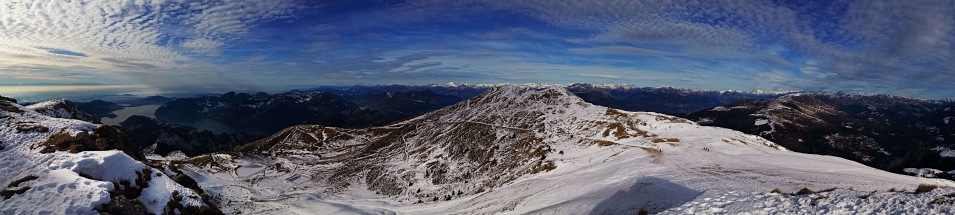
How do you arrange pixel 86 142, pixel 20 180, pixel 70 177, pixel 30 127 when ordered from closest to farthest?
pixel 20 180, pixel 70 177, pixel 30 127, pixel 86 142

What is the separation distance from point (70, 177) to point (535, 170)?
4714cm

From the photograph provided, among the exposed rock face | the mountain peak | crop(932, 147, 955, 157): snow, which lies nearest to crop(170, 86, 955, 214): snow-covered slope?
the exposed rock face

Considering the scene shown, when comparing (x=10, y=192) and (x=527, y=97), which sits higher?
(x=527, y=97)

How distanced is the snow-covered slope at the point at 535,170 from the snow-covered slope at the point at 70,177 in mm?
13103

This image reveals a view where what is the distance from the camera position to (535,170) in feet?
178

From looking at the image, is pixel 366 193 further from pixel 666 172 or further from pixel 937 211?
pixel 937 211

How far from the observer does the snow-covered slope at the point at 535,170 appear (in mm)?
25906

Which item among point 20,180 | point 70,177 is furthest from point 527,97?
point 20,180

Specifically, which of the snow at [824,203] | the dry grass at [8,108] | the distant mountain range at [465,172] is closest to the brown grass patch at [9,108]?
the dry grass at [8,108]

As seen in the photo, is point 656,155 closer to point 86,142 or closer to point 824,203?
point 824,203

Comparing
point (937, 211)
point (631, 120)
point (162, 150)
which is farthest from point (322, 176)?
point (162, 150)

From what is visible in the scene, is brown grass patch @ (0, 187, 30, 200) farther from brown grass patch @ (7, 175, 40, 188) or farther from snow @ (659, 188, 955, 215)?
snow @ (659, 188, 955, 215)

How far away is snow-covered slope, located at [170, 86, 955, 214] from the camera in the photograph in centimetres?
2591

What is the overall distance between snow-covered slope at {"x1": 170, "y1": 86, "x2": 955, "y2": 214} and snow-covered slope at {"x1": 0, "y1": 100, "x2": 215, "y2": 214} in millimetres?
13103
